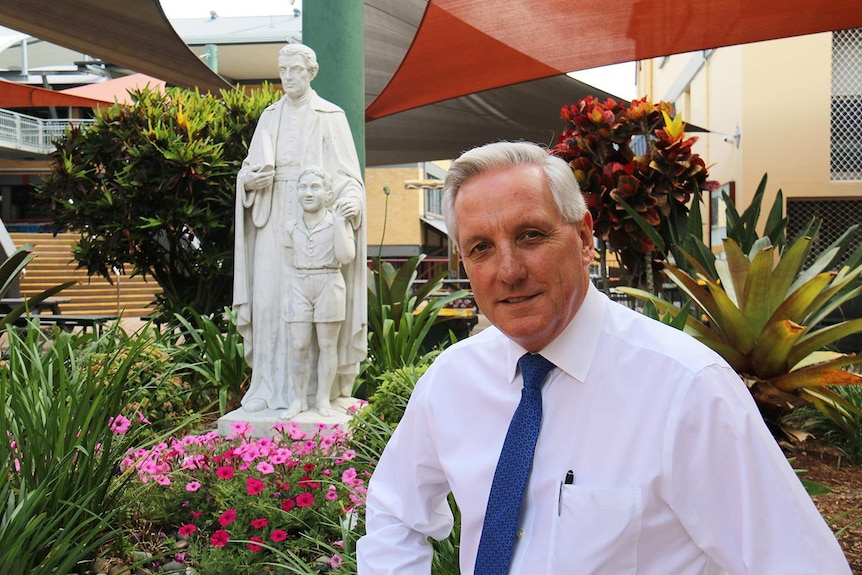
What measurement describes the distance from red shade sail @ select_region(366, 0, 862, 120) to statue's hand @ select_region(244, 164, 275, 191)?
→ 3924mm

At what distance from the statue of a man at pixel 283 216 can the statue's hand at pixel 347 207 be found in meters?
0.04

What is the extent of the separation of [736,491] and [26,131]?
39.9 m

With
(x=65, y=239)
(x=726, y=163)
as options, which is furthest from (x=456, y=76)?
(x=65, y=239)

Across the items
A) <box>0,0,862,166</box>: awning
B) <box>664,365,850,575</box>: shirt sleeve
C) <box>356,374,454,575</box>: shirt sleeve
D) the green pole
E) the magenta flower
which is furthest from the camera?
<box>0,0,862,166</box>: awning

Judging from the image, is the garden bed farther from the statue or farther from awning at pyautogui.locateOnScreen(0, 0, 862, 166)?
awning at pyautogui.locateOnScreen(0, 0, 862, 166)

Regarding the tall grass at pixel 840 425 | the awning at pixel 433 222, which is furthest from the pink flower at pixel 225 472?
the awning at pixel 433 222

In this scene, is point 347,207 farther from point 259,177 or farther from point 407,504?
point 407,504

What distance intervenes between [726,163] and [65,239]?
2167 centimetres

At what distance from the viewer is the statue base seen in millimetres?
5137

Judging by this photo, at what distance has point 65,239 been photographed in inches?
1087

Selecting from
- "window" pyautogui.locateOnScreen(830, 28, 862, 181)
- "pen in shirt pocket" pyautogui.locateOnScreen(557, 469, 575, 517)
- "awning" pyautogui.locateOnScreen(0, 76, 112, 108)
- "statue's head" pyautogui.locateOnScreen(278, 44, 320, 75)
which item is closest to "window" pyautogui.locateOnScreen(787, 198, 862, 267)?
"window" pyautogui.locateOnScreen(830, 28, 862, 181)

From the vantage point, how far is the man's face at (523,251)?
1.52 m

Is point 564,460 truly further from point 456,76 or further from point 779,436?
point 456,76

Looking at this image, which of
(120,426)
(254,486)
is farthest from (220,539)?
(120,426)
